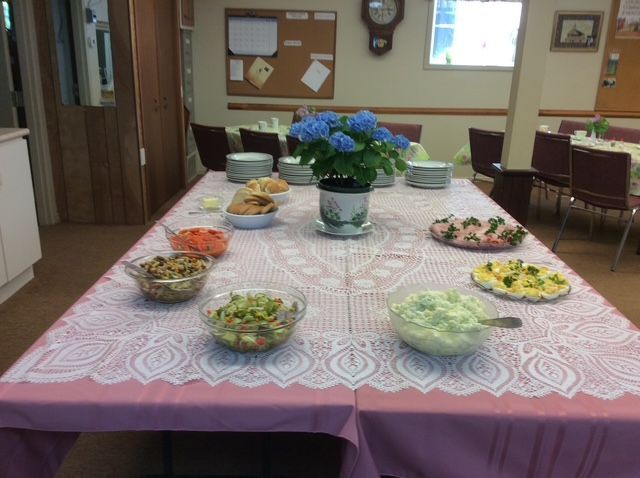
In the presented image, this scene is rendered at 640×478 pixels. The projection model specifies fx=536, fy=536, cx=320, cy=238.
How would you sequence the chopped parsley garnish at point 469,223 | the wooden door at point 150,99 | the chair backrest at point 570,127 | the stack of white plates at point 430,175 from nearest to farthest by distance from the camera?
the chopped parsley garnish at point 469,223, the stack of white plates at point 430,175, the wooden door at point 150,99, the chair backrest at point 570,127

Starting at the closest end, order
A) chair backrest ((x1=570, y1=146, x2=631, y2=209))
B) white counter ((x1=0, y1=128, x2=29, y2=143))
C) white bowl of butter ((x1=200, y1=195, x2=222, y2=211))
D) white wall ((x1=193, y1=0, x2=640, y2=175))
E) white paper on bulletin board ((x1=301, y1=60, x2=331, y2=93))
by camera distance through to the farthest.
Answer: white bowl of butter ((x1=200, y1=195, x2=222, y2=211)), white counter ((x1=0, y1=128, x2=29, y2=143)), chair backrest ((x1=570, y1=146, x2=631, y2=209)), white wall ((x1=193, y1=0, x2=640, y2=175)), white paper on bulletin board ((x1=301, y1=60, x2=331, y2=93))

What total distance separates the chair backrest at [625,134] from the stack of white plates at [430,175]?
299cm

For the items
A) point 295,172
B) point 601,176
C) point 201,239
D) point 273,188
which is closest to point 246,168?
point 295,172

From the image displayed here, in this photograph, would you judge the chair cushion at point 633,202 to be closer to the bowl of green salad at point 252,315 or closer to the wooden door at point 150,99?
the bowl of green salad at point 252,315

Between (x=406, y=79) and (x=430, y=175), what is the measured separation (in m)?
3.57

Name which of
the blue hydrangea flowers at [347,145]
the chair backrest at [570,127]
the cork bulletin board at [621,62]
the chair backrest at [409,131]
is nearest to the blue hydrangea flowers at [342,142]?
the blue hydrangea flowers at [347,145]

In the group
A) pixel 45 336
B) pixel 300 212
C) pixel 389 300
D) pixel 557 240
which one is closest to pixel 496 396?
pixel 389 300

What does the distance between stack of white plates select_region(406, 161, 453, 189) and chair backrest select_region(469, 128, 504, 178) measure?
2.07 meters

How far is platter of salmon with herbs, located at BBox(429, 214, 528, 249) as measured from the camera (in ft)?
5.27

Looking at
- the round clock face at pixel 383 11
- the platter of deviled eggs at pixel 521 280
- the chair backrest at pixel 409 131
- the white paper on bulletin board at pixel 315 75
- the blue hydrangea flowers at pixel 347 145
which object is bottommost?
the platter of deviled eggs at pixel 521 280

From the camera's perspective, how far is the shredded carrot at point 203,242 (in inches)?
58.2

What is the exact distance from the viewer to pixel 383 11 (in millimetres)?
5414

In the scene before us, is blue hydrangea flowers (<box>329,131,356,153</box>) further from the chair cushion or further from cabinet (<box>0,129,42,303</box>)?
the chair cushion

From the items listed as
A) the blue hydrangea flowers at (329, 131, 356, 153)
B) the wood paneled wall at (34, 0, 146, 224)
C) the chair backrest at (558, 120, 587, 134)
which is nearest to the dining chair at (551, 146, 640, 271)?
the chair backrest at (558, 120, 587, 134)
